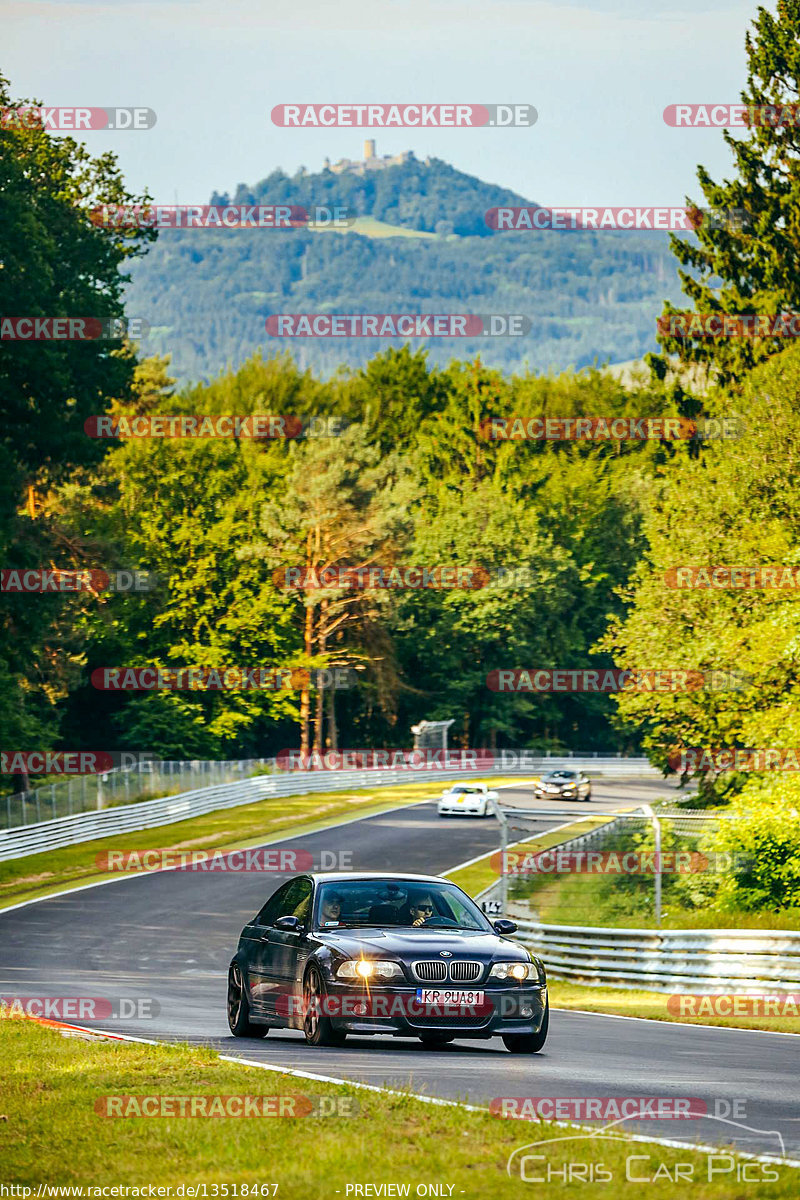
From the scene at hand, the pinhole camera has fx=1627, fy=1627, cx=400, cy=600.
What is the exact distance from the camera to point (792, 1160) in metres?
7.74

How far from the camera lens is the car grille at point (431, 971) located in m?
11.9

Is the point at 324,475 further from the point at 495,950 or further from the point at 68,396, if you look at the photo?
the point at 495,950

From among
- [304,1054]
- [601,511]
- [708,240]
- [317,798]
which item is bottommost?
[317,798]

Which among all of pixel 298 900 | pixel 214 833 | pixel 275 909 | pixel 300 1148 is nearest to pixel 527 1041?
pixel 298 900

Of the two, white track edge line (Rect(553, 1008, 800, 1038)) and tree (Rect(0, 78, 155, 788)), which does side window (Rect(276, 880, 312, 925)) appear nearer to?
white track edge line (Rect(553, 1008, 800, 1038))

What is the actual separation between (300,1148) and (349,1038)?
6264 millimetres

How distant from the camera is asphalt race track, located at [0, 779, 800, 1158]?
32.9 ft

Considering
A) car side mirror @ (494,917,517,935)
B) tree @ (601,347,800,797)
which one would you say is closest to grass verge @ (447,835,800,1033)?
car side mirror @ (494,917,517,935)

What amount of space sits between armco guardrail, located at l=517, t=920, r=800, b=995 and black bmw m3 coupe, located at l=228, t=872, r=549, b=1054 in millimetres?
8785

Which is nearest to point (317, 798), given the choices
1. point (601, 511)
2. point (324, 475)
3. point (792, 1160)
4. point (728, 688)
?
point (324, 475)

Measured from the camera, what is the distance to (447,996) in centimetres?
1188

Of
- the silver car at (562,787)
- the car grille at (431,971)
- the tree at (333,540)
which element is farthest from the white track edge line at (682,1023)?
the tree at (333,540)

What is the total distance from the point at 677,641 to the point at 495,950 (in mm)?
28561

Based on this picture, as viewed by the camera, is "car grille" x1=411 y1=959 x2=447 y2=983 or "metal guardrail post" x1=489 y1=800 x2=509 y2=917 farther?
"metal guardrail post" x1=489 y1=800 x2=509 y2=917
